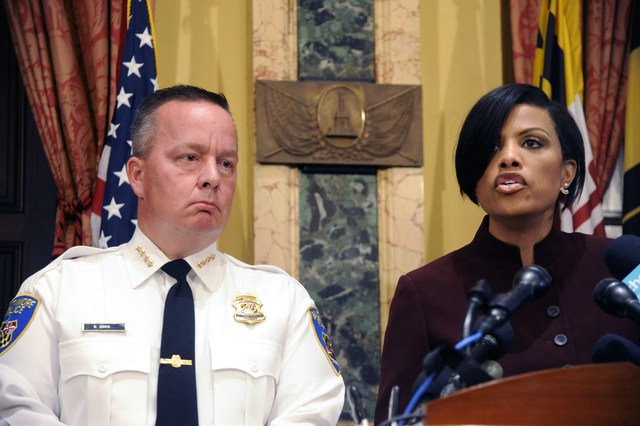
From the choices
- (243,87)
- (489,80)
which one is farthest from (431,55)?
(243,87)

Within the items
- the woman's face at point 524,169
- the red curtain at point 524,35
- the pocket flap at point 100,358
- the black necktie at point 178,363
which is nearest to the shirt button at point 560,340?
the woman's face at point 524,169

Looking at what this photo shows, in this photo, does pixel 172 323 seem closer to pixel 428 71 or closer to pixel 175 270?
pixel 175 270

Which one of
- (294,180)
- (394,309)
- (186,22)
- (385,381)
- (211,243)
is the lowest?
(385,381)

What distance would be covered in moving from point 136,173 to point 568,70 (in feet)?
8.11

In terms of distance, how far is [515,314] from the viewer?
2.53m

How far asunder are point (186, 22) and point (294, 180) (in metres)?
0.92

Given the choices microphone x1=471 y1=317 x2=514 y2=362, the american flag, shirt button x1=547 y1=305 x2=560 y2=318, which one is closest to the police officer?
shirt button x1=547 y1=305 x2=560 y2=318

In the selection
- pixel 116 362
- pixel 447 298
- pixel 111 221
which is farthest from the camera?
pixel 111 221

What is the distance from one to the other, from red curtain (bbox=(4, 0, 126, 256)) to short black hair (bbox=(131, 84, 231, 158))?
1391mm

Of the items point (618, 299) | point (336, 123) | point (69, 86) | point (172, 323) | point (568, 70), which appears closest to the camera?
point (618, 299)

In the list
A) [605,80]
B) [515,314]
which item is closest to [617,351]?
[515,314]

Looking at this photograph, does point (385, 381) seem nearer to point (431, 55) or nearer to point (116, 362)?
point (116, 362)

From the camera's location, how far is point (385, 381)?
8.32 ft

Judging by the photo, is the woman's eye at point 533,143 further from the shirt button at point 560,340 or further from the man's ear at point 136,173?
the man's ear at point 136,173
